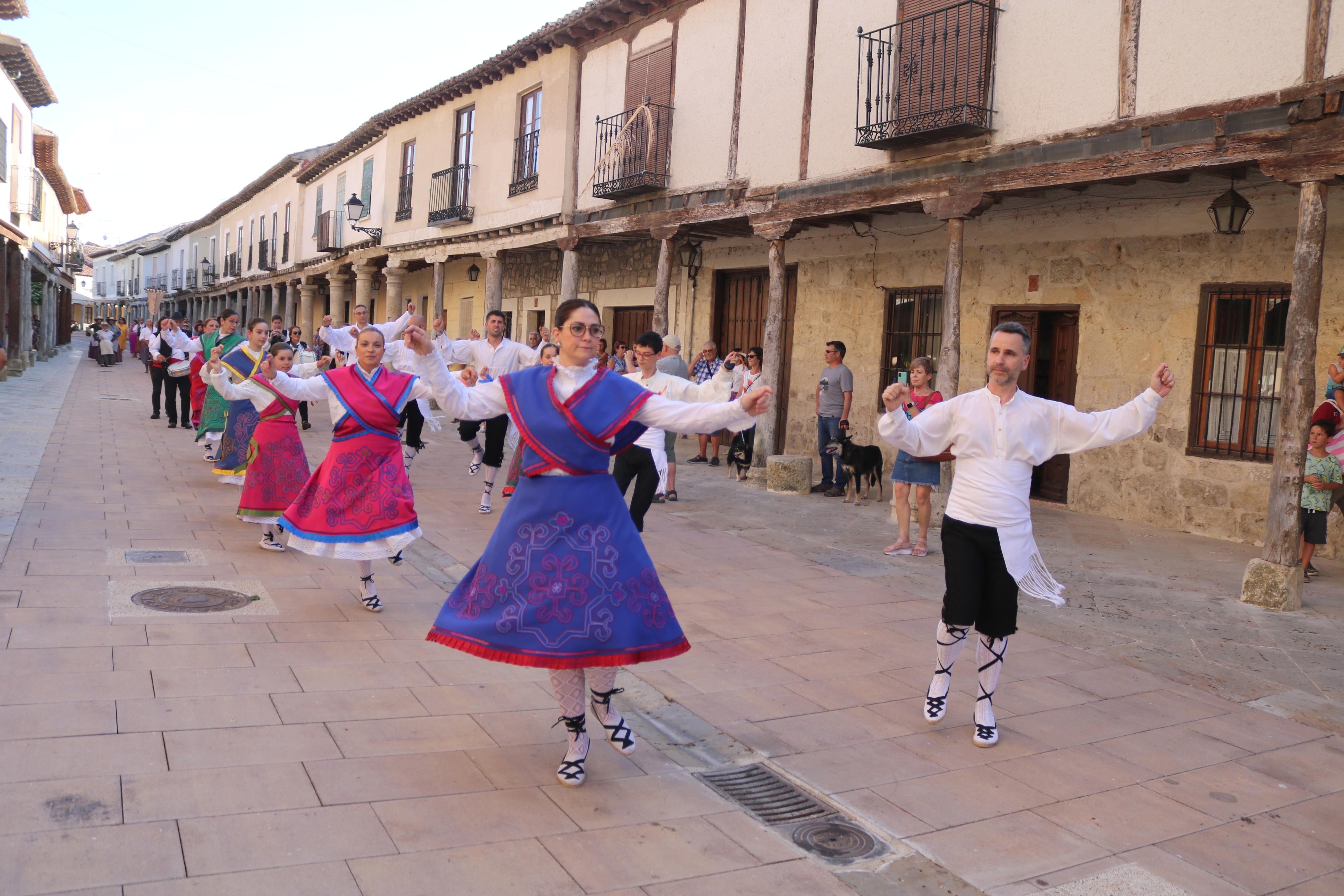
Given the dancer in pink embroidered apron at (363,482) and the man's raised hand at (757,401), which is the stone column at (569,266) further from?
the man's raised hand at (757,401)

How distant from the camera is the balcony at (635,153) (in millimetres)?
14156

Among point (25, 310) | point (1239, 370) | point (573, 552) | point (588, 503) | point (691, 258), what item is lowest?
point (573, 552)

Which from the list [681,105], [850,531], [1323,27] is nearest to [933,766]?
[850,531]

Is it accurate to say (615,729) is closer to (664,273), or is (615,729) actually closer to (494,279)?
(664,273)

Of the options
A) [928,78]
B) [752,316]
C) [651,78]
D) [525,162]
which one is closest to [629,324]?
[525,162]

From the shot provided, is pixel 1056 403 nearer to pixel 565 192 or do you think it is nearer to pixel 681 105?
pixel 681 105

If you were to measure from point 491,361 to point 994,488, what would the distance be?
21.3 feet

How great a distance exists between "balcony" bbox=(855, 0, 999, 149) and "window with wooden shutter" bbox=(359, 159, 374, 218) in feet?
55.0

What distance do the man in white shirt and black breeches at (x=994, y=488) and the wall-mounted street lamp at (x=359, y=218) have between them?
69.7ft

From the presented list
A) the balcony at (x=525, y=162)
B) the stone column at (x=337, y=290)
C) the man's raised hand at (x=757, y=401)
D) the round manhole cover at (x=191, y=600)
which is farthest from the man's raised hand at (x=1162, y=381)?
the stone column at (x=337, y=290)

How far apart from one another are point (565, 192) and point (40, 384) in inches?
529

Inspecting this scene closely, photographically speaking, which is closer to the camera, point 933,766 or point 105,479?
point 933,766

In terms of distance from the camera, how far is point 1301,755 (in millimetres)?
4391

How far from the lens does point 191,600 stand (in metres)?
5.75
